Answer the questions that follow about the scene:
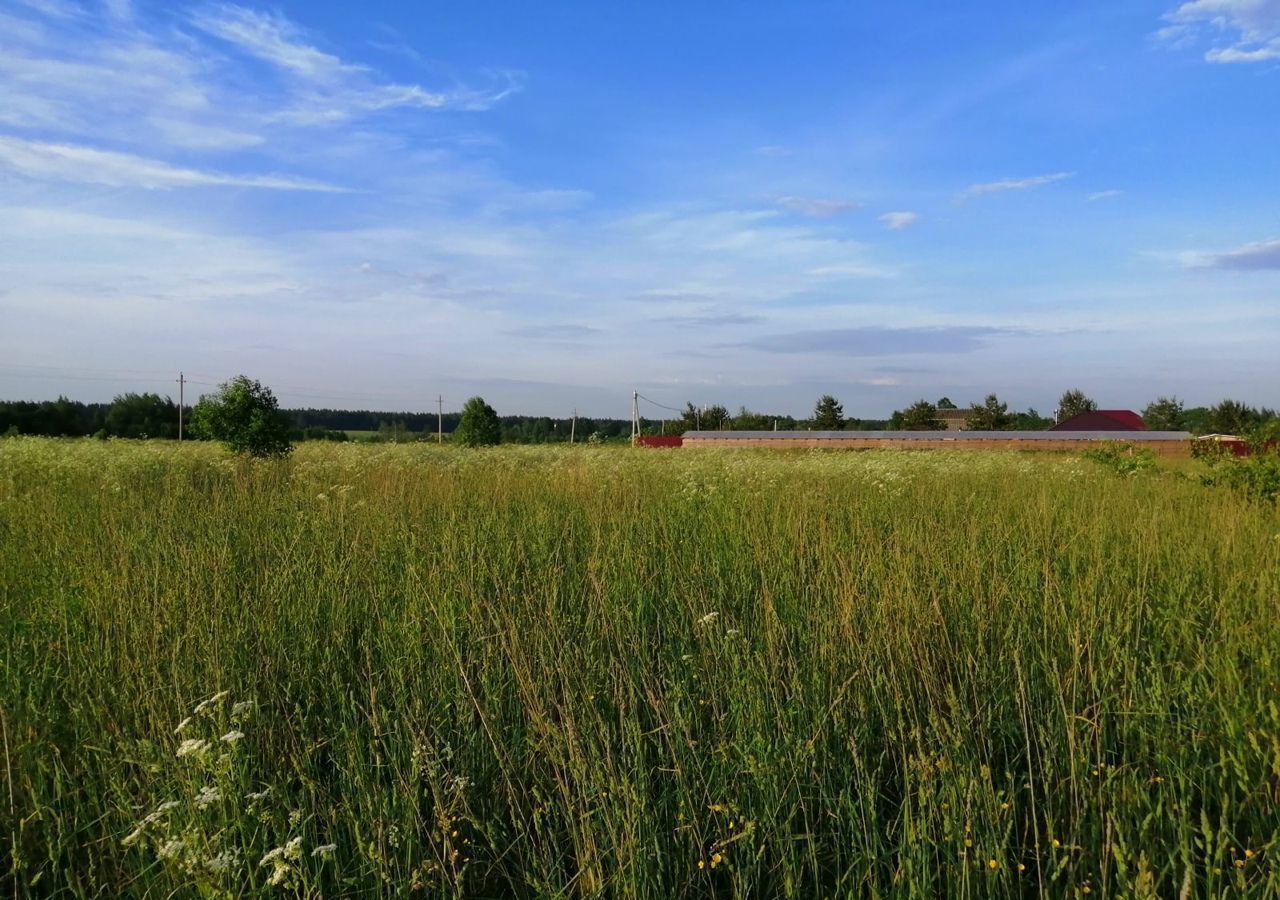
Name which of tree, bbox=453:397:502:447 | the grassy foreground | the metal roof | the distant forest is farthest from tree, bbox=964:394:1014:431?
the grassy foreground

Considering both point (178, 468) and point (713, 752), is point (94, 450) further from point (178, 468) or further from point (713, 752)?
point (713, 752)

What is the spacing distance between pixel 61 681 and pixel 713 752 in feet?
9.38

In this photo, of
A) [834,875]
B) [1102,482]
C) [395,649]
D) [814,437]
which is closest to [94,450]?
[395,649]

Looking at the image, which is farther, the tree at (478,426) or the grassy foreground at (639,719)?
the tree at (478,426)

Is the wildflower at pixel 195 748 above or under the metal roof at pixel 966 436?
under

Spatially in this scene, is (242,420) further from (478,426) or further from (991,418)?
(991,418)

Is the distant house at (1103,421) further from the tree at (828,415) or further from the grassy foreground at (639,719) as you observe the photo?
the grassy foreground at (639,719)

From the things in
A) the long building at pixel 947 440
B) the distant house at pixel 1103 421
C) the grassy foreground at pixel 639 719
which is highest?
the distant house at pixel 1103 421

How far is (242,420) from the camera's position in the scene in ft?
45.0

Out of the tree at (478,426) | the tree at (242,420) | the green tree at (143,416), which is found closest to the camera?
the tree at (242,420)

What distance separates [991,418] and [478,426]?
43176 millimetres

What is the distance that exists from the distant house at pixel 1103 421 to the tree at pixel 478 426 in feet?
154

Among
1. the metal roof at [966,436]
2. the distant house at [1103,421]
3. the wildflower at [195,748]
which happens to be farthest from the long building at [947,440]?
the wildflower at [195,748]

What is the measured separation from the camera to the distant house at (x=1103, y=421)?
58.5 meters
